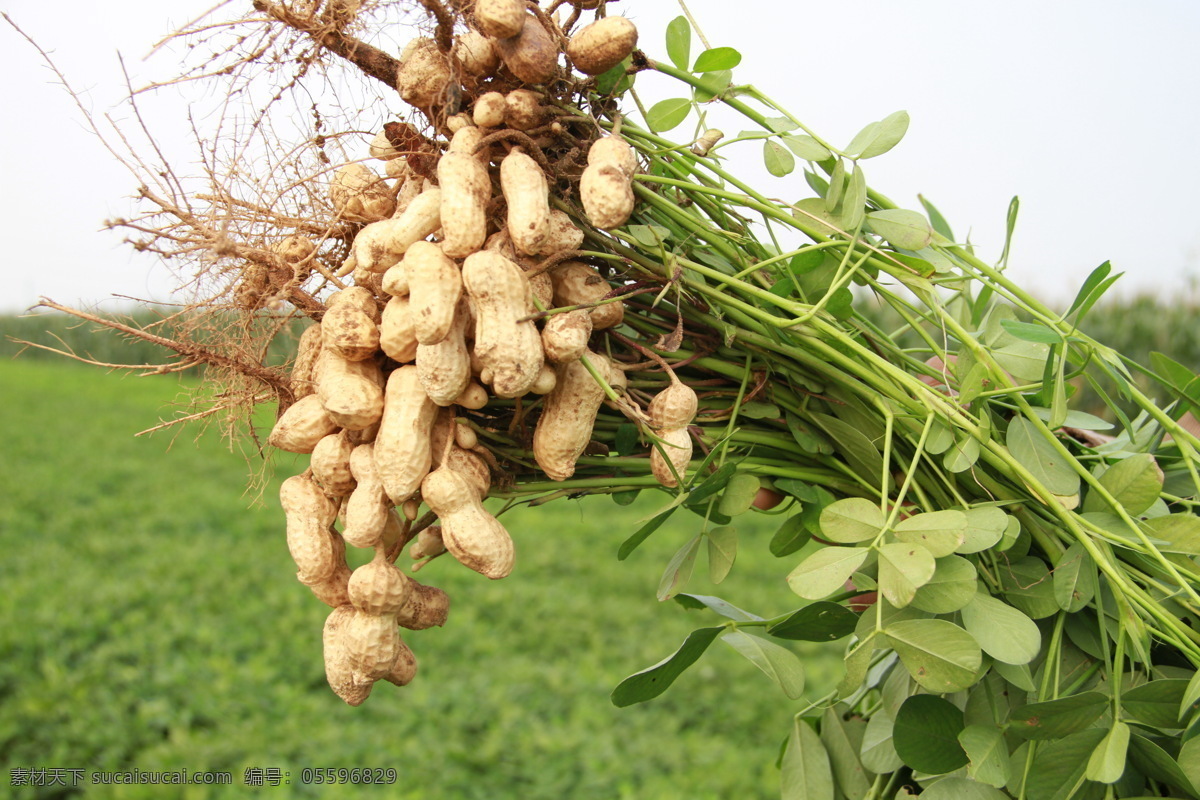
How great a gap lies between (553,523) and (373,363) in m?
4.65

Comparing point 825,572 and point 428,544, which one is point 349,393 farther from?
point 825,572

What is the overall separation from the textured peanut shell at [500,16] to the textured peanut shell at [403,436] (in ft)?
0.91

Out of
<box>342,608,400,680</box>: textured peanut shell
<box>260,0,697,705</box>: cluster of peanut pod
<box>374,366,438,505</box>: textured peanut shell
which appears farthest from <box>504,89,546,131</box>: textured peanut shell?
<box>342,608,400,680</box>: textured peanut shell

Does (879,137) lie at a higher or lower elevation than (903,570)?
higher

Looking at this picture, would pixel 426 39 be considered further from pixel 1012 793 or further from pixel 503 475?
pixel 1012 793

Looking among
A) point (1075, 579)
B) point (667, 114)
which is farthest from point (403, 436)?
point (1075, 579)

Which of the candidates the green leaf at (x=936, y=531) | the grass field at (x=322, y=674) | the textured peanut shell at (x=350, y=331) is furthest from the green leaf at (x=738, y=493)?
the grass field at (x=322, y=674)

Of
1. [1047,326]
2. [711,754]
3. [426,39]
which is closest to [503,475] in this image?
[426,39]

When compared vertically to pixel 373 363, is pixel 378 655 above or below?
below

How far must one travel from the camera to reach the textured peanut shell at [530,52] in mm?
700

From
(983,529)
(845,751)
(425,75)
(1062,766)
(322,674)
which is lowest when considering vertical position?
(322,674)

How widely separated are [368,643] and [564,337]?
12.7 inches

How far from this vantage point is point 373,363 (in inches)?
30.8

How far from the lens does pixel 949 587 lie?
0.74m
